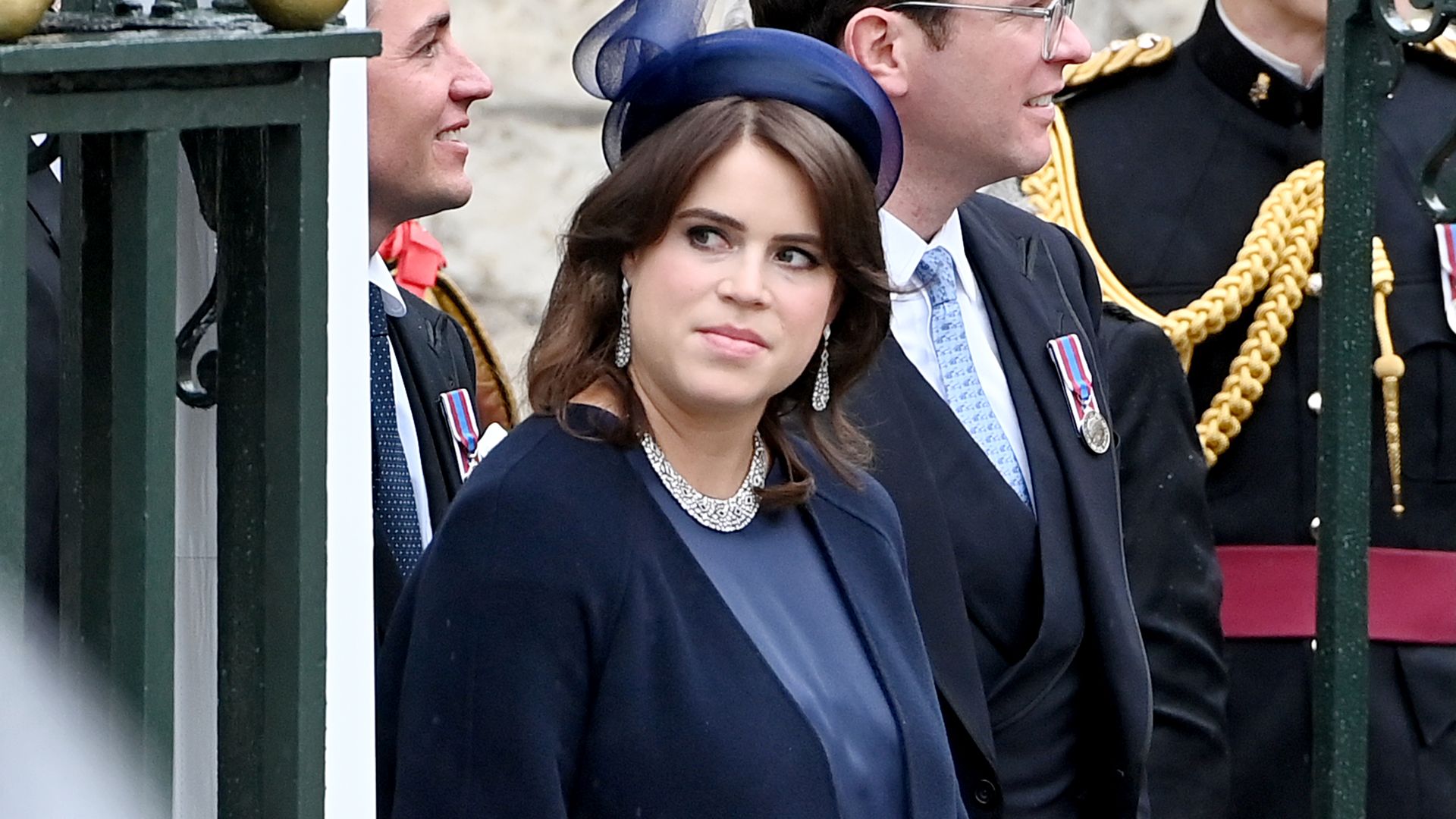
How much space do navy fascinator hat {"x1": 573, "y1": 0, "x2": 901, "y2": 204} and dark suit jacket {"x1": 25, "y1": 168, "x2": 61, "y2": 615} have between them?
55 centimetres

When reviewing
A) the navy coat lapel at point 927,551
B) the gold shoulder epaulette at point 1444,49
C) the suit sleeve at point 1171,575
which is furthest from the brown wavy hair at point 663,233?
the gold shoulder epaulette at point 1444,49

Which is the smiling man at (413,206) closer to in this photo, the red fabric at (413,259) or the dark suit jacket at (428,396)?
the dark suit jacket at (428,396)

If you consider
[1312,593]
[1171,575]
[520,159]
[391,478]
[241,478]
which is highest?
[241,478]

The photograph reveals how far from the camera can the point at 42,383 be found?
2.27 metres

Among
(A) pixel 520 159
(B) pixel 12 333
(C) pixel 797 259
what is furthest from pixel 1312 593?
(B) pixel 12 333

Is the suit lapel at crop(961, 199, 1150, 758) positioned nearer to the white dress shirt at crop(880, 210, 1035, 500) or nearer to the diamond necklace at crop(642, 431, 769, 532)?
the white dress shirt at crop(880, 210, 1035, 500)

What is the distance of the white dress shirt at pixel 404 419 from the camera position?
10.1 ft

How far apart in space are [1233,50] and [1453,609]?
0.97 m

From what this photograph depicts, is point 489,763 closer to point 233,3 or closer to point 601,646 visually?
point 601,646

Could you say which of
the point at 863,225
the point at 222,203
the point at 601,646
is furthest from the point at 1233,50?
the point at 222,203

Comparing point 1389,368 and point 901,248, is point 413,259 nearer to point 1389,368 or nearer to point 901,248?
point 901,248

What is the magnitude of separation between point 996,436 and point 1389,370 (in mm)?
1120

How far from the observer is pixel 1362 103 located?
301 centimetres

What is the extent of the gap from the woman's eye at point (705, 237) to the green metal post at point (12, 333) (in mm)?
988
